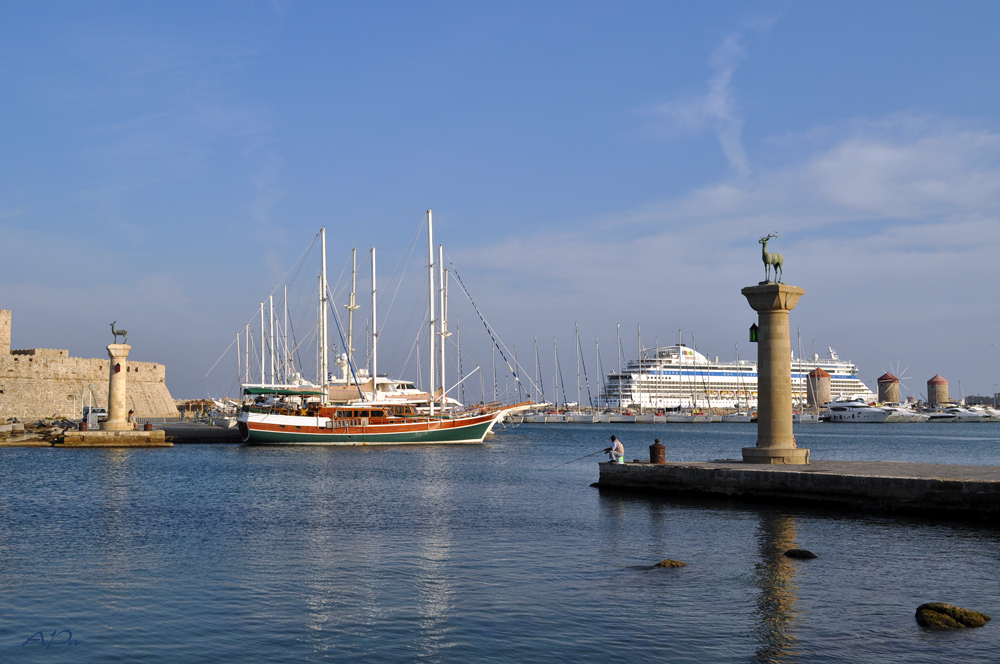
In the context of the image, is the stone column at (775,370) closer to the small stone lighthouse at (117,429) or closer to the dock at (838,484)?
the dock at (838,484)

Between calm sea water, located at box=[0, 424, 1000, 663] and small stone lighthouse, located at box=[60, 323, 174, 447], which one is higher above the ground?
small stone lighthouse, located at box=[60, 323, 174, 447]

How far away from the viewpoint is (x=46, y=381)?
198 ft

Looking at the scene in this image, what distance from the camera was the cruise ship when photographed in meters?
121

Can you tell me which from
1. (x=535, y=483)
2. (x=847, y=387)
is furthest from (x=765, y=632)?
(x=847, y=387)

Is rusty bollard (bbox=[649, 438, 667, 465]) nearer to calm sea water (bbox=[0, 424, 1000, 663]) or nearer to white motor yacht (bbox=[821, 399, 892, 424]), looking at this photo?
calm sea water (bbox=[0, 424, 1000, 663])

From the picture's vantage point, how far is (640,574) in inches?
473

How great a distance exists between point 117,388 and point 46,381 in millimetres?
21772

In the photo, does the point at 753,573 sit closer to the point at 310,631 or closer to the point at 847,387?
the point at 310,631

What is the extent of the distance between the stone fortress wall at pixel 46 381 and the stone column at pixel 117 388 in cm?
1750

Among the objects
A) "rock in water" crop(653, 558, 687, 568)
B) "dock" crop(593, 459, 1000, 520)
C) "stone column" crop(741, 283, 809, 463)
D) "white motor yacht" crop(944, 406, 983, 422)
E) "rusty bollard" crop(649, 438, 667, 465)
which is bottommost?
"white motor yacht" crop(944, 406, 983, 422)

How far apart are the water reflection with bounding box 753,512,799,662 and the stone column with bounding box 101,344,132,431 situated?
36.5 metres

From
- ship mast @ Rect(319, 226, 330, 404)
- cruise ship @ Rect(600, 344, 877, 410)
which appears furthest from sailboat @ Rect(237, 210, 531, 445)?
cruise ship @ Rect(600, 344, 877, 410)

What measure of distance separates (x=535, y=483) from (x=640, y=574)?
1471 cm

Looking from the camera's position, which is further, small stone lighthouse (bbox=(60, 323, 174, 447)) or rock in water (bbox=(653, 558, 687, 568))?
small stone lighthouse (bbox=(60, 323, 174, 447))
